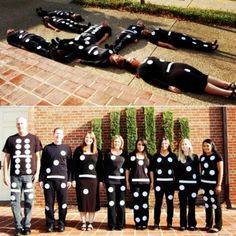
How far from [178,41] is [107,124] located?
2.50 meters

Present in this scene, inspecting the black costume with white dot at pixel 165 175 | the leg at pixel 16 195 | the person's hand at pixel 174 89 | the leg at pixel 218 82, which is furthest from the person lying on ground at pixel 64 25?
the leg at pixel 16 195

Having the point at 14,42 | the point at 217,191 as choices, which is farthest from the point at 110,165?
the point at 14,42

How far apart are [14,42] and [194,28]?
14.1 ft

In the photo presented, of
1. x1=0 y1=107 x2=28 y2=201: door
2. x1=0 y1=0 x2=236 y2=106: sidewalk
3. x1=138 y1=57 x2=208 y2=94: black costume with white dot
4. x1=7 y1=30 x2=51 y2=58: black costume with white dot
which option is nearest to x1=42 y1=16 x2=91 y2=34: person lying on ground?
x1=0 y1=0 x2=236 y2=106: sidewalk

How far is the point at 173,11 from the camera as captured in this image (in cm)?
976

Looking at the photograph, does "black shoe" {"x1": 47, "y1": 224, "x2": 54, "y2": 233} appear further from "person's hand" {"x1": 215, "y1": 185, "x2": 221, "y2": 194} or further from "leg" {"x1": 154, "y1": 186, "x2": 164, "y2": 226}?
"person's hand" {"x1": 215, "y1": 185, "x2": 221, "y2": 194}

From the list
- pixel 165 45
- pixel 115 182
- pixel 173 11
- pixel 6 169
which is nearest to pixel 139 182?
pixel 115 182

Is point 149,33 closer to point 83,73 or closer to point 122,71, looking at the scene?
point 122,71

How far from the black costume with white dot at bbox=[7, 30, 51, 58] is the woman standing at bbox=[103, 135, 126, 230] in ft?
11.5

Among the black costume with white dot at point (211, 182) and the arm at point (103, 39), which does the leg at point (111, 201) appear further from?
the arm at point (103, 39)

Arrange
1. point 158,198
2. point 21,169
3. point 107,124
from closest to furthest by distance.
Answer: point 21,169 → point 158,198 → point 107,124

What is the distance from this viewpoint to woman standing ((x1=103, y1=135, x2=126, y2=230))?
Answer: 14.5ft

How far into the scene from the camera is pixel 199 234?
13.8 ft

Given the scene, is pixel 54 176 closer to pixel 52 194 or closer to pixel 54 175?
pixel 54 175
